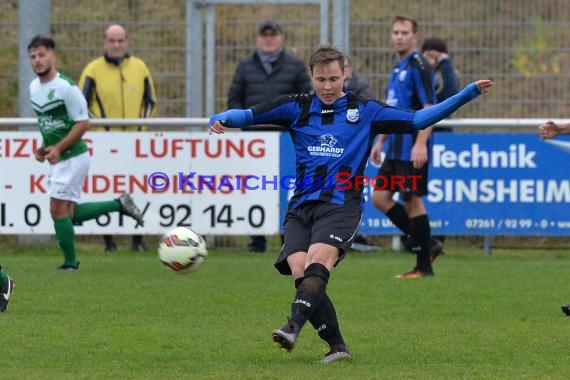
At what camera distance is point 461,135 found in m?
14.8

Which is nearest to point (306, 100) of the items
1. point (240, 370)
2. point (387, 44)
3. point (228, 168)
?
point (240, 370)

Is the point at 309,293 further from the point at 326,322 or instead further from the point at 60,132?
the point at 60,132

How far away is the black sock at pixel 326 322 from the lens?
736 centimetres

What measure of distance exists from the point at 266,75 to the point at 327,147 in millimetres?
7536

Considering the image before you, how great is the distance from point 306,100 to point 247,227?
718cm

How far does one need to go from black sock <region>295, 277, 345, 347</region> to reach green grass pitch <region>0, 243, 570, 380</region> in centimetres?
15

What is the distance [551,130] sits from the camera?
880 cm

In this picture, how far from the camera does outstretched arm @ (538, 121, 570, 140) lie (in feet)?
28.8

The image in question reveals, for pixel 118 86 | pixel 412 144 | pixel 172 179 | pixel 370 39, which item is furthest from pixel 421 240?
pixel 118 86

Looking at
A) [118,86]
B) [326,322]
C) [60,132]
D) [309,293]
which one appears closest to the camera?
[309,293]

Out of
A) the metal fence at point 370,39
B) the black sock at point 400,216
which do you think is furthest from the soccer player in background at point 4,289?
the metal fence at point 370,39

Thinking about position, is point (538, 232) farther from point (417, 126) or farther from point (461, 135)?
point (417, 126)

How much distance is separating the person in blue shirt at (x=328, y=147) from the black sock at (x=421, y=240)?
4637mm

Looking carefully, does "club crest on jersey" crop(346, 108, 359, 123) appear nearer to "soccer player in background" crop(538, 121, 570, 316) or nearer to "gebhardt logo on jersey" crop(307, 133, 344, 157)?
"gebhardt logo on jersey" crop(307, 133, 344, 157)
